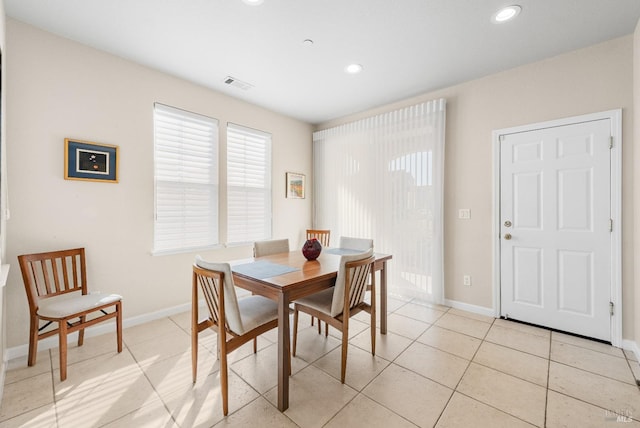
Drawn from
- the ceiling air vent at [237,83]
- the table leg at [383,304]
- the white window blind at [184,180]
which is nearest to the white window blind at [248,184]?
the white window blind at [184,180]

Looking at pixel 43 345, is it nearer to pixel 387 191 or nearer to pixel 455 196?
pixel 387 191

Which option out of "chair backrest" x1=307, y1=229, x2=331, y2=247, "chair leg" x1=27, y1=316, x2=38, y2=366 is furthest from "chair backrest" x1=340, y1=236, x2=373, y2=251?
"chair leg" x1=27, y1=316, x2=38, y2=366

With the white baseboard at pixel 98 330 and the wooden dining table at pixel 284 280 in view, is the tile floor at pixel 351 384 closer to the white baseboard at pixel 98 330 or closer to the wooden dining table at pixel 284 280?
the white baseboard at pixel 98 330

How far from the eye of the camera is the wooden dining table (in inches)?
65.4

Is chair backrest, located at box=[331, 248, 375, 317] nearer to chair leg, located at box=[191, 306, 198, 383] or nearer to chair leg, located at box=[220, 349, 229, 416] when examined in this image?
chair leg, located at box=[220, 349, 229, 416]

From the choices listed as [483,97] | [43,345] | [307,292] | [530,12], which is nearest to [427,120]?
[483,97]

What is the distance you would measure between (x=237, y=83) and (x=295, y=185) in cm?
177

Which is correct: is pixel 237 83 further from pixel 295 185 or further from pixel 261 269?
pixel 261 269

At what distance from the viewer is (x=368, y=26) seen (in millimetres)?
2215

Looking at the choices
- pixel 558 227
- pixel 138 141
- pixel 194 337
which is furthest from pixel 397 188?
pixel 138 141

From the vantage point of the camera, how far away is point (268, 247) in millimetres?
2840

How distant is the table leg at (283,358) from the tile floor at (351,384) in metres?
0.07

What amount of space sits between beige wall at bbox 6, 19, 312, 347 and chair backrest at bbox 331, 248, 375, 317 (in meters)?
2.12

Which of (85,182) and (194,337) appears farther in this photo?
(85,182)
